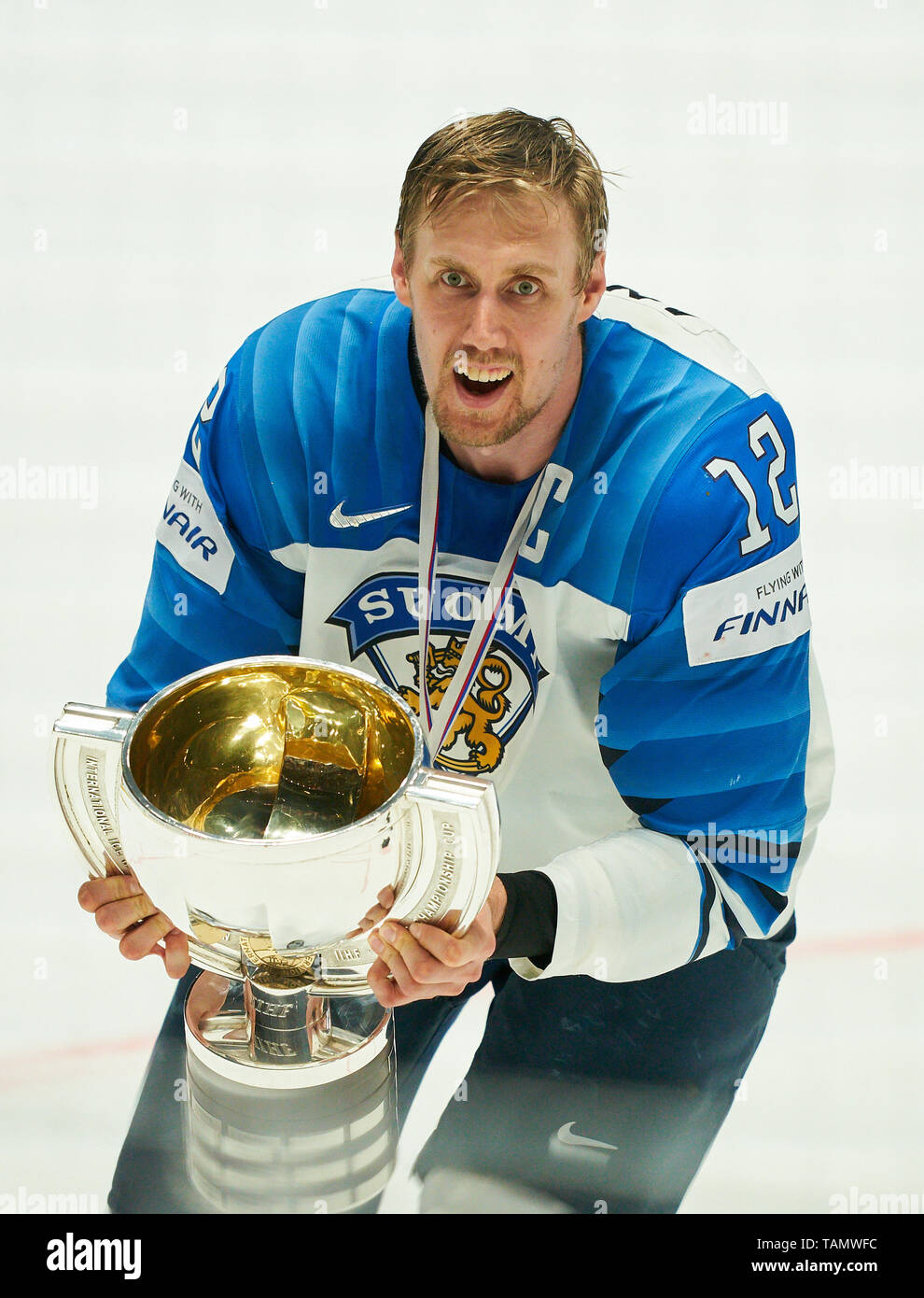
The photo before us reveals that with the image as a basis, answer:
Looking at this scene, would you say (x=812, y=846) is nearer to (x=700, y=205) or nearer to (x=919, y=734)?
(x=919, y=734)

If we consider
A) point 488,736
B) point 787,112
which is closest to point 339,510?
point 488,736

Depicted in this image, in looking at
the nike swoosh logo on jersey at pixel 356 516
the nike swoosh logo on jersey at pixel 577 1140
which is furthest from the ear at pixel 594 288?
the nike swoosh logo on jersey at pixel 577 1140

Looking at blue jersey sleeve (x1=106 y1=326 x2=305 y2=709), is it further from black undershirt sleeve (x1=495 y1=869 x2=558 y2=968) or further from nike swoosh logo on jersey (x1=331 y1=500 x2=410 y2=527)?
black undershirt sleeve (x1=495 y1=869 x2=558 y2=968)

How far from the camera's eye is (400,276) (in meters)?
1.93

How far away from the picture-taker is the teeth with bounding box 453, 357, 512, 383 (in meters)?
1.86

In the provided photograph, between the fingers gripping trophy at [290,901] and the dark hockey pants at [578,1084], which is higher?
the fingers gripping trophy at [290,901]

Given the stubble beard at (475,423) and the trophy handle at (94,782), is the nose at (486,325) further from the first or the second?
the trophy handle at (94,782)

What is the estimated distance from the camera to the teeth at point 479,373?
186cm

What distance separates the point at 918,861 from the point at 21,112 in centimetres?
166

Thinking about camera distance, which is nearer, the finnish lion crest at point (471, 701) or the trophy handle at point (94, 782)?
the trophy handle at point (94, 782)

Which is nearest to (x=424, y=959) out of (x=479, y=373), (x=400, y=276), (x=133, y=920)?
(x=133, y=920)

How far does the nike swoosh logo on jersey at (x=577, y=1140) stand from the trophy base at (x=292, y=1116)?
17 cm

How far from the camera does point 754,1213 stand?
172 centimetres
